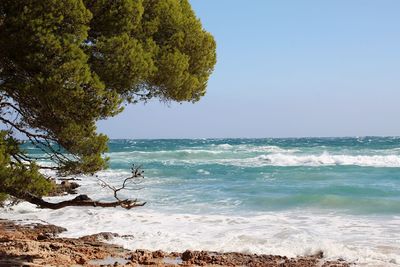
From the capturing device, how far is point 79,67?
689cm

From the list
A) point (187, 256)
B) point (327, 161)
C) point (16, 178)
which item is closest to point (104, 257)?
point (187, 256)

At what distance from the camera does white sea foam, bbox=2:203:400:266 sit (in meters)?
10.8

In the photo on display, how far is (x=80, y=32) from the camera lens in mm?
7043

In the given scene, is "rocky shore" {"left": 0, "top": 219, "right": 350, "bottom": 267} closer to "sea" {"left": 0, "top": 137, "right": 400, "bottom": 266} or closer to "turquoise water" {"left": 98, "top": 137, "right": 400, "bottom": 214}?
"sea" {"left": 0, "top": 137, "right": 400, "bottom": 266}

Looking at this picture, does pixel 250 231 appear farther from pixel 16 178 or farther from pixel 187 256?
pixel 16 178

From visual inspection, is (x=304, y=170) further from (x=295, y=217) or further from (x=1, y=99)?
(x=1, y=99)

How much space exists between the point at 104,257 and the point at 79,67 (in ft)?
13.9

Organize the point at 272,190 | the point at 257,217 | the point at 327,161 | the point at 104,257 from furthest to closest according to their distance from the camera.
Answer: the point at 327,161 → the point at 272,190 → the point at 257,217 → the point at 104,257

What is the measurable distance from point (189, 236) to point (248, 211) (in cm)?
504

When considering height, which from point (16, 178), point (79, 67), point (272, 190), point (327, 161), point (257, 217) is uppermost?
point (79, 67)

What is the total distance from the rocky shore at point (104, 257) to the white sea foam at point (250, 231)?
644 mm

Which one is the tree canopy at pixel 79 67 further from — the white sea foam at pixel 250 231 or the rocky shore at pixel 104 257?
the white sea foam at pixel 250 231

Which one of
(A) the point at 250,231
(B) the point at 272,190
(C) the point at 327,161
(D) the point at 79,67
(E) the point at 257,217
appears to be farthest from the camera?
(C) the point at 327,161

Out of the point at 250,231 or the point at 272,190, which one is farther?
the point at 272,190
